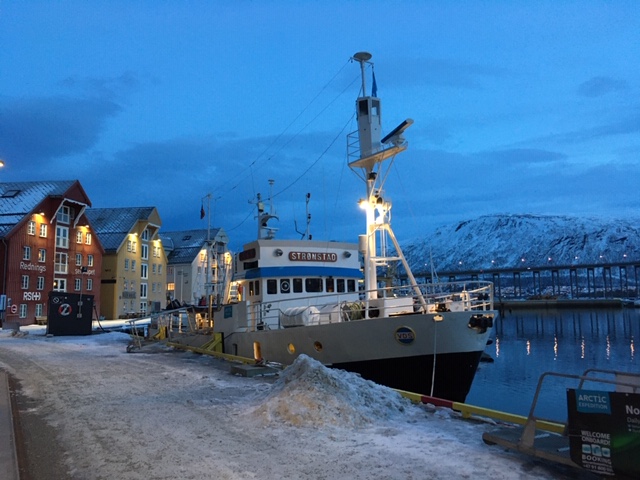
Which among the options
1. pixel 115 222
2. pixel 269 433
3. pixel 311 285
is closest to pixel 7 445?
pixel 269 433

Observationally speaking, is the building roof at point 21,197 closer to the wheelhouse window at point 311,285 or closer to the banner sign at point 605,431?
the wheelhouse window at point 311,285

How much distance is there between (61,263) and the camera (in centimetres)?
5069

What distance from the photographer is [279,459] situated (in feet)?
20.8

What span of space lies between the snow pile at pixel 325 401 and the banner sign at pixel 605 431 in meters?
3.22

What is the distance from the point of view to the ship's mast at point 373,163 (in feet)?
53.7

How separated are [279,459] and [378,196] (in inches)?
438

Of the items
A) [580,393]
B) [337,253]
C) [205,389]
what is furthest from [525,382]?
[580,393]

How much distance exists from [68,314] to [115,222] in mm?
29941

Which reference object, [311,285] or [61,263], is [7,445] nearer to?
[311,285]

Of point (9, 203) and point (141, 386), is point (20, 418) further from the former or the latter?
point (9, 203)

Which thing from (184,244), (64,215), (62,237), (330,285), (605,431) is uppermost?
(64,215)

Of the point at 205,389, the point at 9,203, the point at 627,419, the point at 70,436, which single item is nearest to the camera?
the point at 627,419

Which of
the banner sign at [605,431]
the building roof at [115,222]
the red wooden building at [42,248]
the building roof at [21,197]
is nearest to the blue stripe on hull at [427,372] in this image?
the banner sign at [605,431]

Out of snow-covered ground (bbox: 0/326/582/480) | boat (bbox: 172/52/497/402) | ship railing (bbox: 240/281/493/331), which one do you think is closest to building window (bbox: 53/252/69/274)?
boat (bbox: 172/52/497/402)
